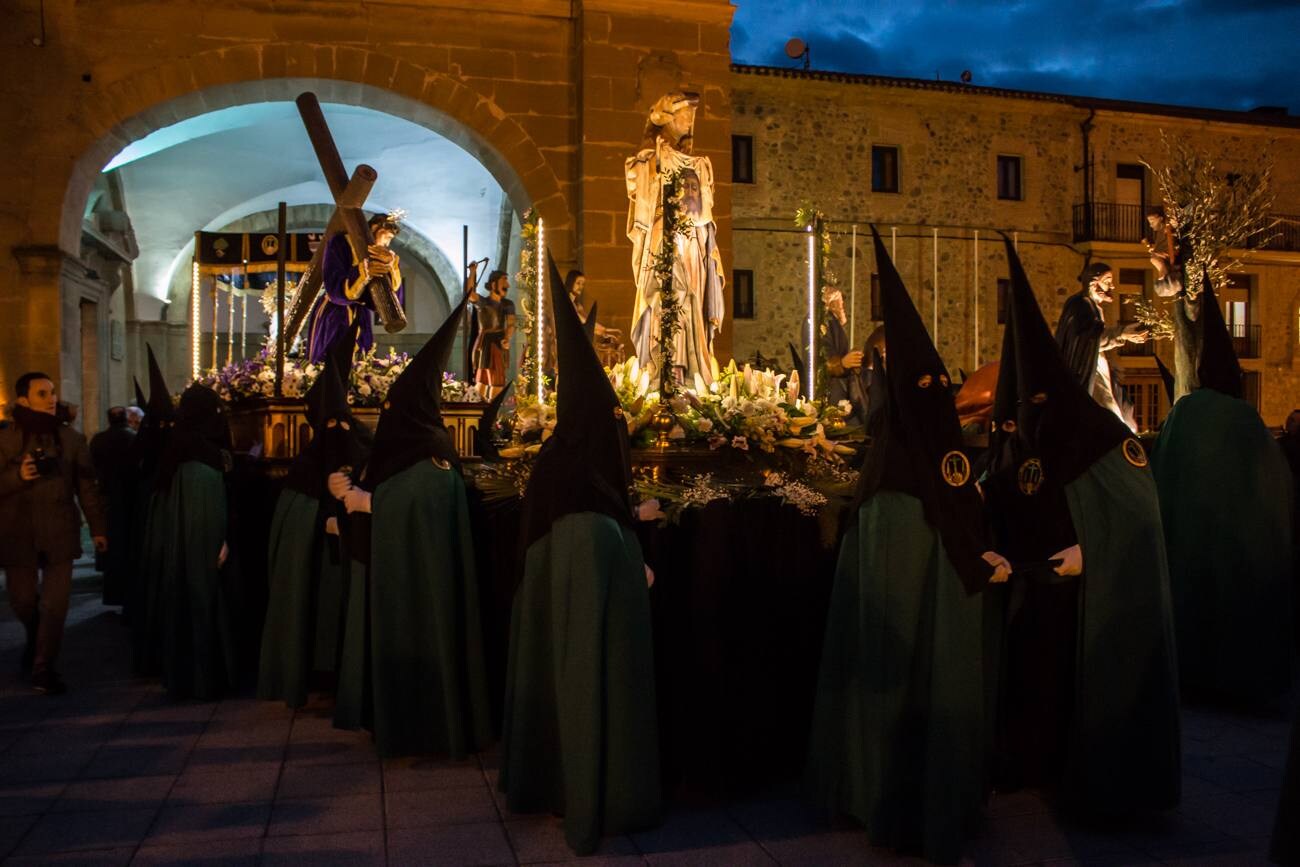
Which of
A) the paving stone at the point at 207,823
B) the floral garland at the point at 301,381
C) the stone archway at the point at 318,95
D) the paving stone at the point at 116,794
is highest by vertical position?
the stone archway at the point at 318,95

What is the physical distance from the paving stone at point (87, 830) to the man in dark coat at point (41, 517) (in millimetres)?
2365

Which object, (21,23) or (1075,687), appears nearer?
(1075,687)

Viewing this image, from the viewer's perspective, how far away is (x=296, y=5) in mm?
12031

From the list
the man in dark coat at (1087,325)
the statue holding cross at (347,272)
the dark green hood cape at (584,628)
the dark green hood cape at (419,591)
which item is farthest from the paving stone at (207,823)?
the man in dark coat at (1087,325)

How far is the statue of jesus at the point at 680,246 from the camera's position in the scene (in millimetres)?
6777

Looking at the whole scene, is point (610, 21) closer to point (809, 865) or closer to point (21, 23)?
point (21, 23)

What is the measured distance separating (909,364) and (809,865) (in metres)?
1.81

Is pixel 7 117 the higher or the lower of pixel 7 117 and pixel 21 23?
the lower

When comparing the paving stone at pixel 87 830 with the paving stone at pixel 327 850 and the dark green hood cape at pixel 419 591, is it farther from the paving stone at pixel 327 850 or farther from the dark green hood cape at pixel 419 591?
the dark green hood cape at pixel 419 591

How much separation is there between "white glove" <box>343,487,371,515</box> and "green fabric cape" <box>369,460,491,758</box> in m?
0.04

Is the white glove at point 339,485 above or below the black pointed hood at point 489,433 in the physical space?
below

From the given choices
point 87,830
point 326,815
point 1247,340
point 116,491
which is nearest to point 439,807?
point 326,815

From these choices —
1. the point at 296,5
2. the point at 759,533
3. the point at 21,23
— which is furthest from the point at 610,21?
the point at 759,533

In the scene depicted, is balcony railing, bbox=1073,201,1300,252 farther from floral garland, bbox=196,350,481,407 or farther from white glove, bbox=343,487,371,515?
white glove, bbox=343,487,371,515
